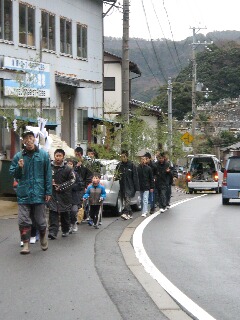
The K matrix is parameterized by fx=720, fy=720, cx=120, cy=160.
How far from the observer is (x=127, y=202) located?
18906 millimetres

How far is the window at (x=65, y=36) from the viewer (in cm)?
3247

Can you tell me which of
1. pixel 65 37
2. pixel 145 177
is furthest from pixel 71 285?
pixel 65 37

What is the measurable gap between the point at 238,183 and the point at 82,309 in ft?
68.1

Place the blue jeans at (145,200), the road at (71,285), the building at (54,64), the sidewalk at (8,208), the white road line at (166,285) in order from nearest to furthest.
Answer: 1. the road at (71,285)
2. the white road line at (166,285)
3. the sidewalk at (8,208)
4. the blue jeans at (145,200)
5. the building at (54,64)

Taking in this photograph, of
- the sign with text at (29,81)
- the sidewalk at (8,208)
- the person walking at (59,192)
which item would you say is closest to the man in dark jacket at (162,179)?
the sidewalk at (8,208)

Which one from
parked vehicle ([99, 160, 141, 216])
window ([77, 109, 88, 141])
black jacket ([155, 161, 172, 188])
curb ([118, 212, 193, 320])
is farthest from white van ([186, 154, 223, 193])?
curb ([118, 212, 193, 320])

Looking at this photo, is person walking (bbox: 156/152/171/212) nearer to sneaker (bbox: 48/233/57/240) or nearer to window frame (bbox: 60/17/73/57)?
sneaker (bbox: 48/233/57/240)

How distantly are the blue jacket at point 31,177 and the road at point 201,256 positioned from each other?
2067 mm

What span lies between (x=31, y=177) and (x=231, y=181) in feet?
56.4

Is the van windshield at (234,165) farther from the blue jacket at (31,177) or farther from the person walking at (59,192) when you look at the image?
the blue jacket at (31,177)

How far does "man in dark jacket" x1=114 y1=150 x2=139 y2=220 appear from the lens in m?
18.8

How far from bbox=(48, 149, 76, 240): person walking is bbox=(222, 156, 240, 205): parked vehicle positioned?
14702 millimetres

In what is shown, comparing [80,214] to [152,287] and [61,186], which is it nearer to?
[61,186]

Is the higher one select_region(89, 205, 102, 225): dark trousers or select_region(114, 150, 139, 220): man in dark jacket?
select_region(114, 150, 139, 220): man in dark jacket
